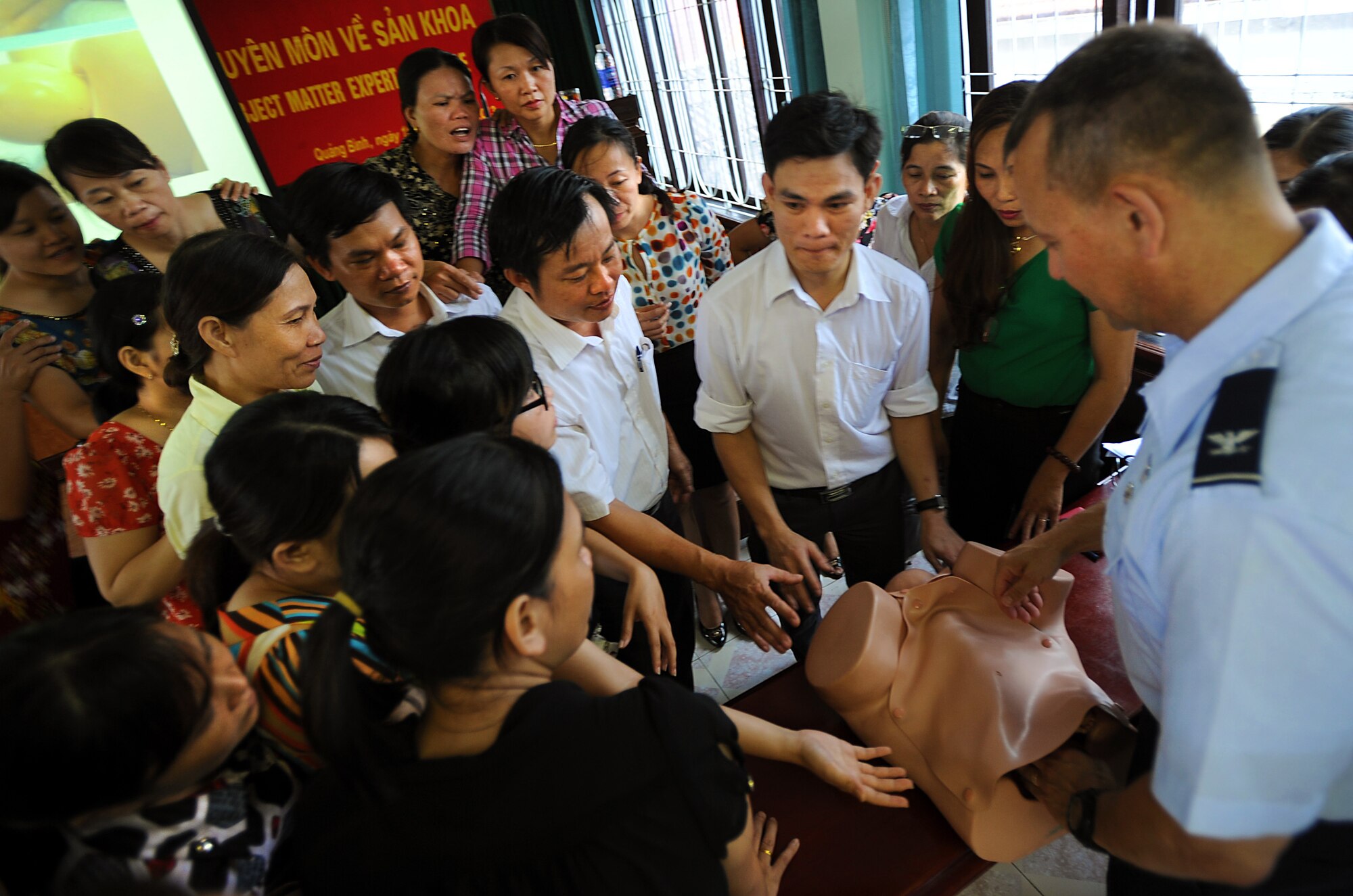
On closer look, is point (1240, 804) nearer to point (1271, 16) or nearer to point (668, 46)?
point (1271, 16)

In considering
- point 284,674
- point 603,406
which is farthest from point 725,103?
point 284,674

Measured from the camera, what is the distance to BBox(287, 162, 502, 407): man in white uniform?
1.85 meters

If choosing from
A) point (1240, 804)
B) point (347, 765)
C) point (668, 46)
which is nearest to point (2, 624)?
point (347, 765)

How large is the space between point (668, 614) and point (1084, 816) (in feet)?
3.75

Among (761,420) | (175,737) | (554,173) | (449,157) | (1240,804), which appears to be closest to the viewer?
(1240,804)

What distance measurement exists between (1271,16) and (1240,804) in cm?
286

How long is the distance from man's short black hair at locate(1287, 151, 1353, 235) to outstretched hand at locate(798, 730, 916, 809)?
112cm

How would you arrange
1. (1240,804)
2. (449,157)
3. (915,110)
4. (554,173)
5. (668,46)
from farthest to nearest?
(668,46) < (915,110) < (449,157) < (554,173) < (1240,804)

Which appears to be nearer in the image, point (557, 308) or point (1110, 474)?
point (557, 308)

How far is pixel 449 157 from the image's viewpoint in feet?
9.22

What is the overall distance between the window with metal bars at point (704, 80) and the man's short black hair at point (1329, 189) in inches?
138

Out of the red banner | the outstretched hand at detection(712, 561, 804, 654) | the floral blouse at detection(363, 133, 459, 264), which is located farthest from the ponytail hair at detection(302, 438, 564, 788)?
the red banner

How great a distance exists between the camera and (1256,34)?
96.5 inches

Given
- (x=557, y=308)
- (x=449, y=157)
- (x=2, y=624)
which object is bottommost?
(x=2, y=624)
